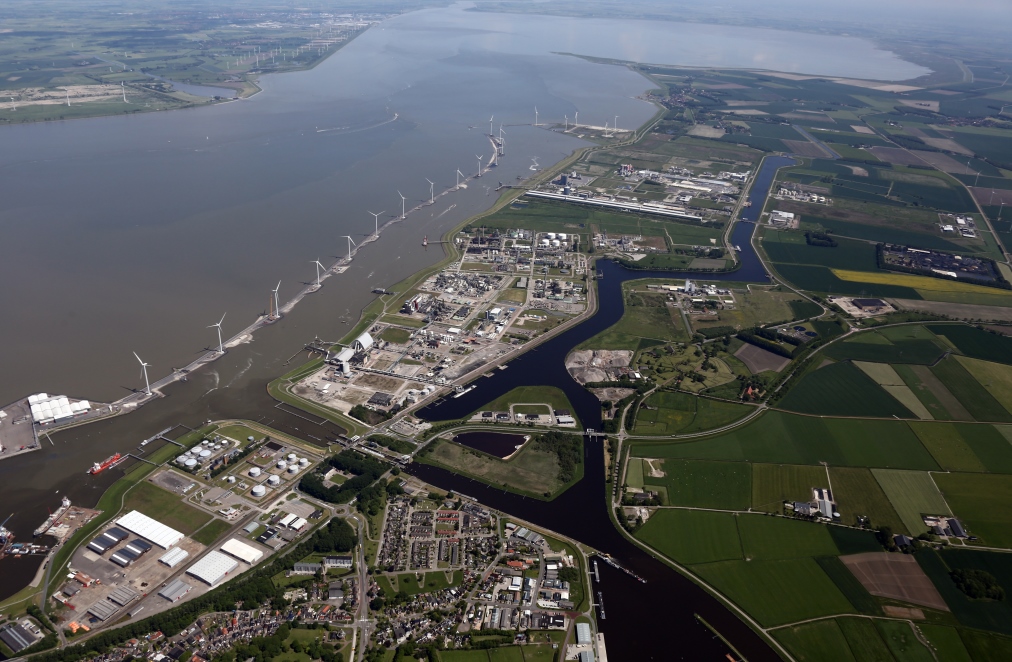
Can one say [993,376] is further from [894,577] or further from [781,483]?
[894,577]

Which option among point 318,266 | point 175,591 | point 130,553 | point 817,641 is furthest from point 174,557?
point 318,266

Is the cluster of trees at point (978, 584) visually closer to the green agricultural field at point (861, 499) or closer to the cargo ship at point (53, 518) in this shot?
the green agricultural field at point (861, 499)

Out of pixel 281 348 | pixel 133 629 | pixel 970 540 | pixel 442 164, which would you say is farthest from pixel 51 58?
pixel 970 540

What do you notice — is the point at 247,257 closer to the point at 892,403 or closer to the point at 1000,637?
the point at 892,403

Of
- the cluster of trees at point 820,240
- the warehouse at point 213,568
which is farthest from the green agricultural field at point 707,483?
the cluster of trees at point 820,240

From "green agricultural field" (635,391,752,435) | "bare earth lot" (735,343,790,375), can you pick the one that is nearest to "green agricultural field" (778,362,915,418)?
"bare earth lot" (735,343,790,375)

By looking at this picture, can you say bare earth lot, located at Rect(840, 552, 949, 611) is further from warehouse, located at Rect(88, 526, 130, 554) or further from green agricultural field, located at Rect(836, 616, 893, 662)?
warehouse, located at Rect(88, 526, 130, 554)
